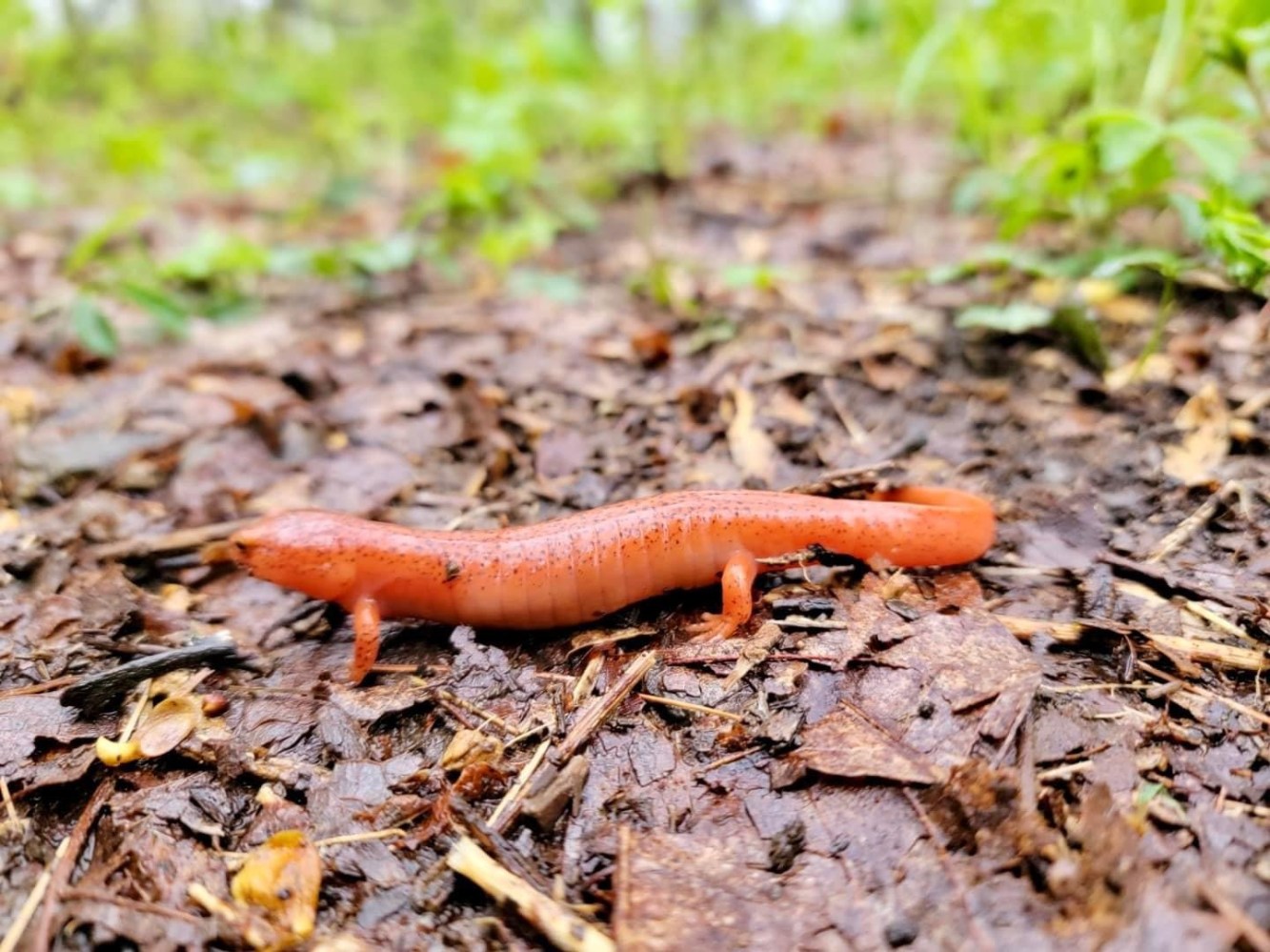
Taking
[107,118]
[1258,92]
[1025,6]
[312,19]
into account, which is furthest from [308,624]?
[312,19]

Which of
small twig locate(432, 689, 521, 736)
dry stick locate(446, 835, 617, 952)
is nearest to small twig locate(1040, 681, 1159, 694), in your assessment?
dry stick locate(446, 835, 617, 952)

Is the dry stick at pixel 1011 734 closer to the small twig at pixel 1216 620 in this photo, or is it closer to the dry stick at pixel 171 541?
the small twig at pixel 1216 620

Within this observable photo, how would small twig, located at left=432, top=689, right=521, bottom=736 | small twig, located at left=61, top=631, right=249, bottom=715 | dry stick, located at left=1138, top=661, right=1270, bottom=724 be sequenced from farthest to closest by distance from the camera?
small twig, located at left=61, top=631, right=249, bottom=715, small twig, located at left=432, top=689, right=521, bottom=736, dry stick, located at left=1138, top=661, right=1270, bottom=724

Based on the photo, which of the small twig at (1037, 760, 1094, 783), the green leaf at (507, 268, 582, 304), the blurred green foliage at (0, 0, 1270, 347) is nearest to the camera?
the small twig at (1037, 760, 1094, 783)

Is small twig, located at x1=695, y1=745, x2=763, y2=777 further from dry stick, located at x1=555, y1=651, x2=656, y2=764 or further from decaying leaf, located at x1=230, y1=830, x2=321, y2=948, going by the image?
decaying leaf, located at x1=230, y1=830, x2=321, y2=948

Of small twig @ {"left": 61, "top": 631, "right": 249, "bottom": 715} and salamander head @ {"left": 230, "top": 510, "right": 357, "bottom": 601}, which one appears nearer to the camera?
small twig @ {"left": 61, "top": 631, "right": 249, "bottom": 715}

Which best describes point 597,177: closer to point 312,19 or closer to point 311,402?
point 311,402
